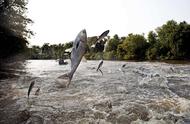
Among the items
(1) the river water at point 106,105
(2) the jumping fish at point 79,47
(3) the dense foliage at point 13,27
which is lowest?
(1) the river water at point 106,105

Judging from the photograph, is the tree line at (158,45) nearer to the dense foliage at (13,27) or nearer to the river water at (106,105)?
the dense foliage at (13,27)

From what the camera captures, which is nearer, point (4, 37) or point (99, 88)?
point (99, 88)

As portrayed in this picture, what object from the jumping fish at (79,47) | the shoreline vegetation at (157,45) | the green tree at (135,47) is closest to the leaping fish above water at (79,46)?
the jumping fish at (79,47)

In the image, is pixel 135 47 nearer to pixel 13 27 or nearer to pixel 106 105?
pixel 13 27

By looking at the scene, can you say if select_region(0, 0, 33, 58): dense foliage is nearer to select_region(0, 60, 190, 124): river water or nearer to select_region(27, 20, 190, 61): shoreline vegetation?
select_region(0, 60, 190, 124): river water

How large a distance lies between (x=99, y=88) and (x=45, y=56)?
130 meters

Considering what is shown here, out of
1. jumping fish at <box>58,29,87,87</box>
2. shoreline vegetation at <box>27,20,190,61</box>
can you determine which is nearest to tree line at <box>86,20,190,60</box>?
shoreline vegetation at <box>27,20,190,61</box>

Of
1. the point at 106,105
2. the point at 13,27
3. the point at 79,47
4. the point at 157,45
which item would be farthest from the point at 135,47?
the point at 79,47

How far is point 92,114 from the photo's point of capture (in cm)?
1062

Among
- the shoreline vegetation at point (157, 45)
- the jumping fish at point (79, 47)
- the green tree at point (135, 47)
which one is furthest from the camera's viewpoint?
the green tree at point (135, 47)

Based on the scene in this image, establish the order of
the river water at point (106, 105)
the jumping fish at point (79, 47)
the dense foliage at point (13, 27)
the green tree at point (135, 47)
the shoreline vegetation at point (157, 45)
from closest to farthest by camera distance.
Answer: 1. the jumping fish at point (79, 47)
2. the river water at point (106, 105)
3. the dense foliage at point (13, 27)
4. the shoreline vegetation at point (157, 45)
5. the green tree at point (135, 47)

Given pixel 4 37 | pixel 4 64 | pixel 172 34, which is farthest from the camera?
pixel 172 34

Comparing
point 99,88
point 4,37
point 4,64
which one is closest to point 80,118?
point 99,88

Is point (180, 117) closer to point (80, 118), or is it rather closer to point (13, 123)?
point (80, 118)
